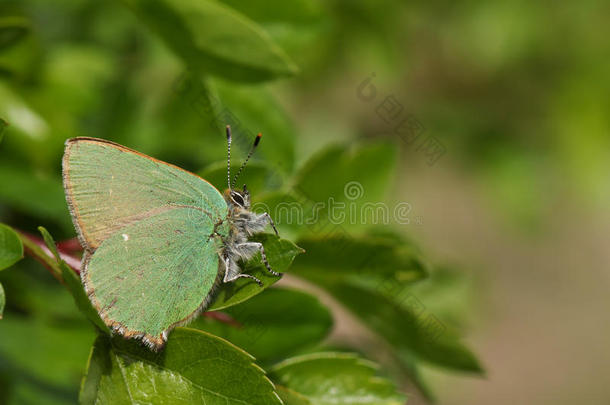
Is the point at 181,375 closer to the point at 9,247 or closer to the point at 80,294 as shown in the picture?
the point at 80,294

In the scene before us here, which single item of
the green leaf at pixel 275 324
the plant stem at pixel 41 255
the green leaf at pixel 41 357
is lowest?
the green leaf at pixel 41 357

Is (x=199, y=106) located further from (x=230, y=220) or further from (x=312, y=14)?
(x=230, y=220)

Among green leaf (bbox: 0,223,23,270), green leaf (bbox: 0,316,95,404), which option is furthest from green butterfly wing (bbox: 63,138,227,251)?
green leaf (bbox: 0,316,95,404)

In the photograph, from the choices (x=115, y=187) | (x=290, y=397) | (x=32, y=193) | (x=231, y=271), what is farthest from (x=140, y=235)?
(x=32, y=193)

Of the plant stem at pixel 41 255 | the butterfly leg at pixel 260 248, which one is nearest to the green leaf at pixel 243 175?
the butterfly leg at pixel 260 248

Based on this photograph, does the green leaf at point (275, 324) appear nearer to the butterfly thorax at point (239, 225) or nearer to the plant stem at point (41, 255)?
the butterfly thorax at point (239, 225)

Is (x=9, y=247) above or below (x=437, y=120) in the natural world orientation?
below

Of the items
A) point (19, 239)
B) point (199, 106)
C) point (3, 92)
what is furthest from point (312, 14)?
point (19, 239)
